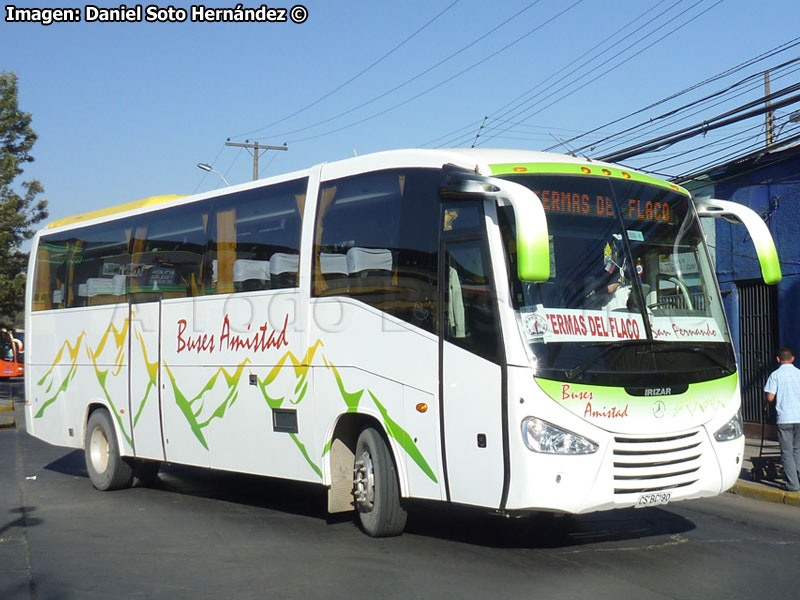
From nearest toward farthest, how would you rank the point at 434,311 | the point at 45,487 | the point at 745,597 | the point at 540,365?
the point at 745,597
the point at 540,365
the point at 434,311
the point at 45,487

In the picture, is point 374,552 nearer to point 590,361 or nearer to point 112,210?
point 590,361

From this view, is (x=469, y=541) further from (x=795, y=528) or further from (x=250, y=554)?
(x=795, y=528)

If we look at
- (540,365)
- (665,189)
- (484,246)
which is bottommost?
(540,365)

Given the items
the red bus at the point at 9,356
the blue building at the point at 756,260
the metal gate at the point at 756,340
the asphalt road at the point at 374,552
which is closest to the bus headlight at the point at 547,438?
the asphalt road at the point at 374,552

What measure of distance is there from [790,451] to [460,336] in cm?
643

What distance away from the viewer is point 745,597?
6562 millimetres

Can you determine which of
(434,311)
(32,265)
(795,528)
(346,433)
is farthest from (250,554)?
(32,265)

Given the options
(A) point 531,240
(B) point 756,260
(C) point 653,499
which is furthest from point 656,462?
(B) point 756,260

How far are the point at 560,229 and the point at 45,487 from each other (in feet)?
27.5

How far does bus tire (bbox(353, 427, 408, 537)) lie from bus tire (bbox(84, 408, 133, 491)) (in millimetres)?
4979

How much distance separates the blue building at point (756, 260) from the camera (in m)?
16.8

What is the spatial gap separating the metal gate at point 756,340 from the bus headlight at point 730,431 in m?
9.91

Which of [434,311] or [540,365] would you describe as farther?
[434,311]

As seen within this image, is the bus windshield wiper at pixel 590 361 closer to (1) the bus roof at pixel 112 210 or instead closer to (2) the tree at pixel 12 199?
(1) the bus roof at pixel 112 210
